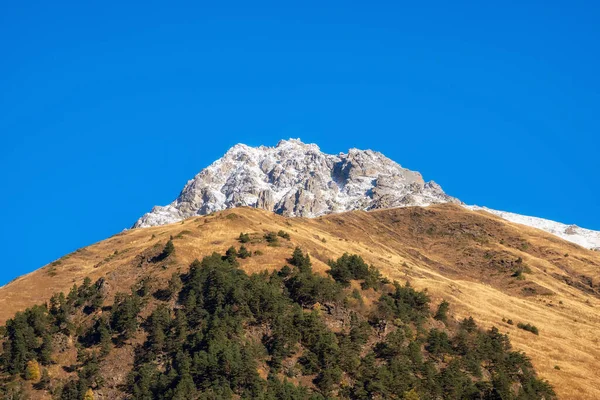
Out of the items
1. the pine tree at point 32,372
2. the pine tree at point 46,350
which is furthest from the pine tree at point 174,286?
the pine tree at point 32,372

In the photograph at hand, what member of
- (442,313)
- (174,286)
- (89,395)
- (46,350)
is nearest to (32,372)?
(46,350)

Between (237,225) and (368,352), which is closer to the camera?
(368,352)

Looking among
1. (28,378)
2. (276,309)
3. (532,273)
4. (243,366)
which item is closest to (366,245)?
(532,273)

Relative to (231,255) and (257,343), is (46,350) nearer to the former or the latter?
(257,343)

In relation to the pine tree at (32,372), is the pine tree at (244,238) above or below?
above

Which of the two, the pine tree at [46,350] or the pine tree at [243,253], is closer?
the pine tree at [46,350]

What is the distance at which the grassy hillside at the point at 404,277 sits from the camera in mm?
112875

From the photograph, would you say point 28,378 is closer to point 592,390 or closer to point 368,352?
point 368,352

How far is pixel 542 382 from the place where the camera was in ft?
336

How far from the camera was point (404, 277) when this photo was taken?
138750 mm

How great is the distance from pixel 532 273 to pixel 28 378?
124016 mm

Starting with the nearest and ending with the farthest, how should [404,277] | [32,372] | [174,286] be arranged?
1. [32,372]
2. [174,286]
3. [404,277]

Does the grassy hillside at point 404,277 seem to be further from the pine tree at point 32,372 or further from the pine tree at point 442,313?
the pine tree at point 32,372

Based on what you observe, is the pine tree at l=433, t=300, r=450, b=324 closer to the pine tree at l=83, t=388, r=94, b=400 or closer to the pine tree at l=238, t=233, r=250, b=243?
the pine tree at l=238, t=233, r=250, b=243
